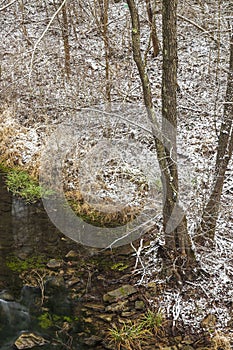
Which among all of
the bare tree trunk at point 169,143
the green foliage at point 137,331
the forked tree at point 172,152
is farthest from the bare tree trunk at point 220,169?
the green foliage at point 137,331

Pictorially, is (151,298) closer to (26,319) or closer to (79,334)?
(79,334)

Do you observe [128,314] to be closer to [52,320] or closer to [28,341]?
[52,320]

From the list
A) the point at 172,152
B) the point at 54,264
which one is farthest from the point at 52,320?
the point at 172,152

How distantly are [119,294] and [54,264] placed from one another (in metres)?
0.97

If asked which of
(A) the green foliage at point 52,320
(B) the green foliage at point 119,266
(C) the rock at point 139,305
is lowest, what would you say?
(B) the green foliage at point 119,266

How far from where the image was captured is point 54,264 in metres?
5.01

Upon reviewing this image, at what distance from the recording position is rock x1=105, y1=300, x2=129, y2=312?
14.1ft

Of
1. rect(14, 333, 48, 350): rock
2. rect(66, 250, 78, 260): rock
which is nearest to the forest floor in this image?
rect(66, 250, 78, 260): rock

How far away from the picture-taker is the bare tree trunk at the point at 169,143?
374cm

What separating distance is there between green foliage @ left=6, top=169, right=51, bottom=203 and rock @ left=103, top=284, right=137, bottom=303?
2.39m

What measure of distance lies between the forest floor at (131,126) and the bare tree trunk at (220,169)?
0.46ft

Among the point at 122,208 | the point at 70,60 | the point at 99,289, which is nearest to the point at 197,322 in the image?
the point at 99,289

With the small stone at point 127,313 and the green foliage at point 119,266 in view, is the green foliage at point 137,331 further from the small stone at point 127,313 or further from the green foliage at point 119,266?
the green foliage at point 119,266

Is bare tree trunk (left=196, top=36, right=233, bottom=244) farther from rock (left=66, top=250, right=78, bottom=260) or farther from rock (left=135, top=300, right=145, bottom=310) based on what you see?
rock (left=66, top=250, right=78, bottom=260)
